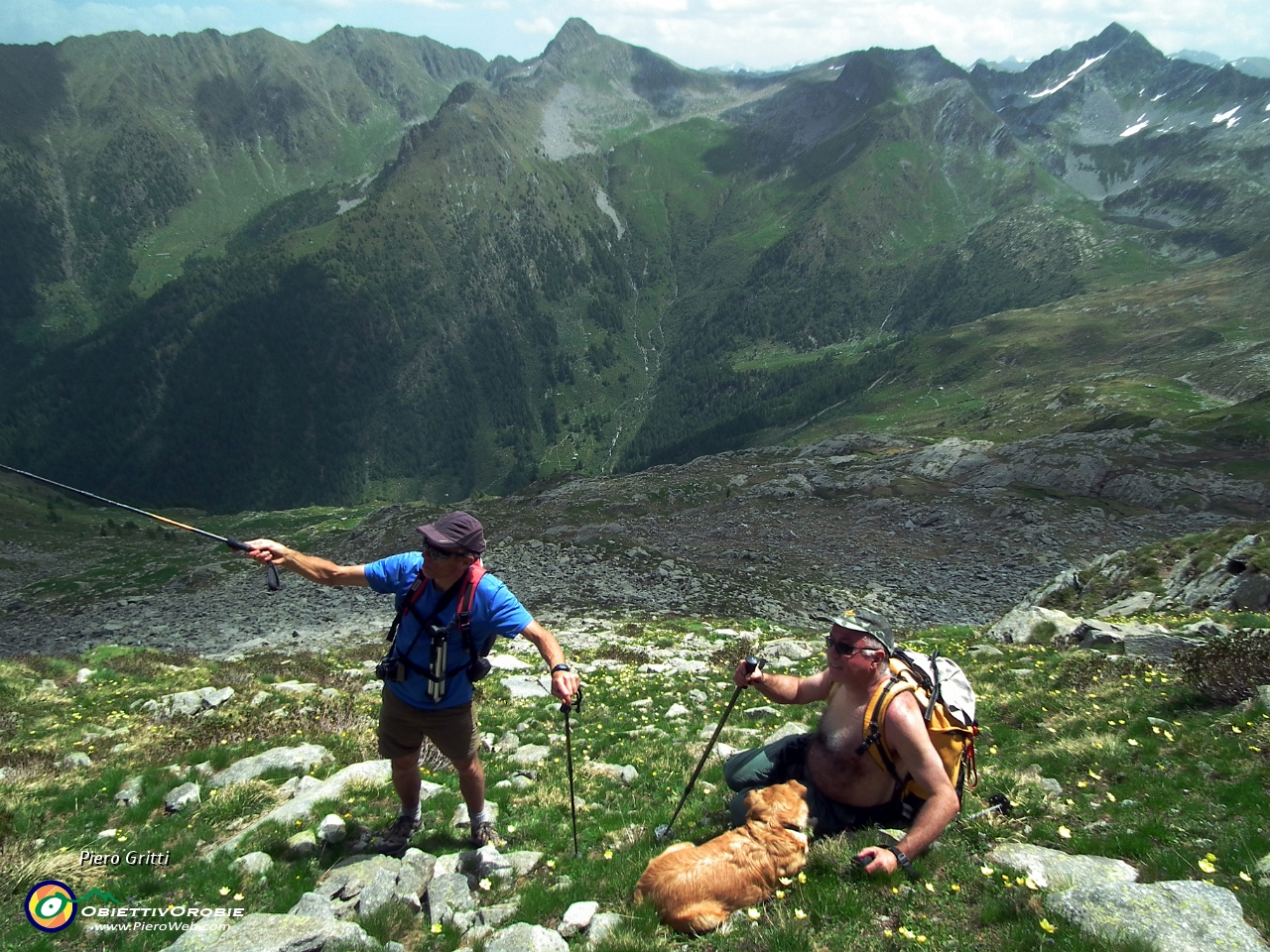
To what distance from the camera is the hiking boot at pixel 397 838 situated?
8797 mm

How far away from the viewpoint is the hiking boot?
880cm

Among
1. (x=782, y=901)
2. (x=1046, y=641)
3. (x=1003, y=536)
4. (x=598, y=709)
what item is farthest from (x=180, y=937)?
(x=1003, y=536)

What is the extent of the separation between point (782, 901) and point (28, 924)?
7770 millimetres

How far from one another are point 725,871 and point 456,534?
4459 mm

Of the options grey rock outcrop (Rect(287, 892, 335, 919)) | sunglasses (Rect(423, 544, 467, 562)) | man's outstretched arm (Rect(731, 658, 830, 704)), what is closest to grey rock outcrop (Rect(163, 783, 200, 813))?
grey rock outcrop (Rect(287, 892, 335, 919))

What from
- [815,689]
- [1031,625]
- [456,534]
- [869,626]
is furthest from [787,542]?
[456,534]

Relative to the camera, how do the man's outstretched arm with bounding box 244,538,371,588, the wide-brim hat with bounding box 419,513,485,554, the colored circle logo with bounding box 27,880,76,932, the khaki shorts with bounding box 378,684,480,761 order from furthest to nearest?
1. the khaki shorts with bounding box 378,684,480,761
2. the man's outstretched arm with bounding box 244,538,371,588
3. the wide-brim hat with bounding box 419,513,485,554
4. the colored circle logo with bounding box 27,880,76,932

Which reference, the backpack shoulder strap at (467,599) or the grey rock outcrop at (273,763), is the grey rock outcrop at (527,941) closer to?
the backpack shoulder strap at (467,599)

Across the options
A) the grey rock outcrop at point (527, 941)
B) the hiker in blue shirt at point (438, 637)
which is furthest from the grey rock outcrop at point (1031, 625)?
the grey rock outcrop at point (527, 941)

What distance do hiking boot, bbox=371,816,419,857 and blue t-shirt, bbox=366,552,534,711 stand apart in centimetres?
180

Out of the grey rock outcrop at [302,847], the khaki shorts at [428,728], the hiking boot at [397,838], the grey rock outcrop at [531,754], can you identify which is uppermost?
the khaki shorts at [428,728]

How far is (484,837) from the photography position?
9.06 m

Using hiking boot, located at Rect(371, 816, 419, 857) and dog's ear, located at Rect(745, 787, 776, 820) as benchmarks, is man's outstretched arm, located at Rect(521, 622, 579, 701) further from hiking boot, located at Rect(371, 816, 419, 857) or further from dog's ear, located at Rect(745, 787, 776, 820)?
hiking boot, located at Rect(371, 816, 419, 857)

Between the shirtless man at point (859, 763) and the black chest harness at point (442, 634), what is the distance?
126 inches
